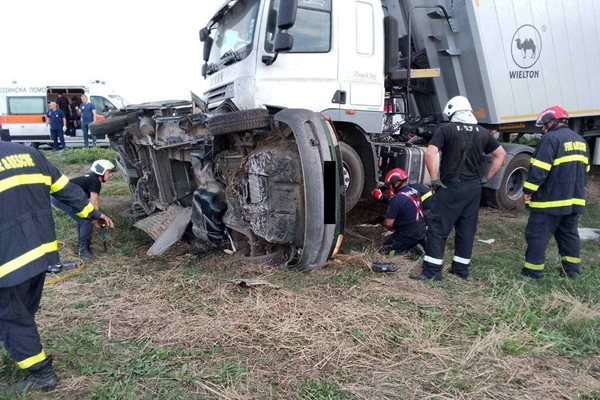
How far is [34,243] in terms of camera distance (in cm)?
226

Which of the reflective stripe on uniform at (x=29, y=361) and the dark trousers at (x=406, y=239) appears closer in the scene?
the reflective stripe on uniform at (x=29, y=361)

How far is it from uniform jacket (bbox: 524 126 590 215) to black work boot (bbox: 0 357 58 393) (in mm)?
3519

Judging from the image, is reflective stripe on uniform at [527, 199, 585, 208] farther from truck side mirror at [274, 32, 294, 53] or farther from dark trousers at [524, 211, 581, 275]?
truck side mirror at [274, 32, 294, 53]

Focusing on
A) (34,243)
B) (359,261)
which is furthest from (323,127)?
(34,243)

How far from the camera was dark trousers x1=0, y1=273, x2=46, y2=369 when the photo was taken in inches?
86.5

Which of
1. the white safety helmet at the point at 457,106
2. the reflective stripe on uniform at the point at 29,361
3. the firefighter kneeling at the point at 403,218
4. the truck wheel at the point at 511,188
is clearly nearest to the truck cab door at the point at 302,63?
the firefighter kneeling at the point at 403,218

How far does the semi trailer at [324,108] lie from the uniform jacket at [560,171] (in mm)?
1510

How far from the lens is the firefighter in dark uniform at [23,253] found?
86.1 inches

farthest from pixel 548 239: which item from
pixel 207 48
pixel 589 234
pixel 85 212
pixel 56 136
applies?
pixel 56 136

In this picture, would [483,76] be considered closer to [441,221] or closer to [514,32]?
[514,32]

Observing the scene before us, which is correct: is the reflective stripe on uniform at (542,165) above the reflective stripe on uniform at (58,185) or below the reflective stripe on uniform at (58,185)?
below

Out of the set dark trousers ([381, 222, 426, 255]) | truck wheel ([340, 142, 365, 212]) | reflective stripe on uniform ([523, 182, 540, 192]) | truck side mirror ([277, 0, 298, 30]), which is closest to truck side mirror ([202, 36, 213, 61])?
truck side mirror ([277, 0, 298, 30])

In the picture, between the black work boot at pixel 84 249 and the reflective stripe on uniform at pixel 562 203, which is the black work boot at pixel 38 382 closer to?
the black work boot at pixel 84 249

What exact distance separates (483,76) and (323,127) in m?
3.27
